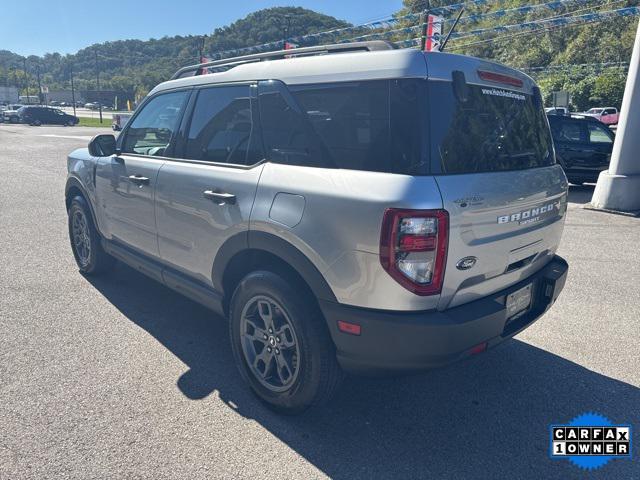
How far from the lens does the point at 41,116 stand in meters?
41.7

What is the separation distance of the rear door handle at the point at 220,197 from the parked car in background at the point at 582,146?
9.87m

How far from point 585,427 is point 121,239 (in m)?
3.78

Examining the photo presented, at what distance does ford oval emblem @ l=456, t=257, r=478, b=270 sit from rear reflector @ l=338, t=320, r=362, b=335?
1.85ft

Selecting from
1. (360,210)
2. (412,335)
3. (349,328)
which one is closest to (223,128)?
(360,210)

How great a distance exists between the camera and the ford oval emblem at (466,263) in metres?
2.27

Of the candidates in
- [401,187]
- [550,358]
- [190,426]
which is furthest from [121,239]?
[550,358]

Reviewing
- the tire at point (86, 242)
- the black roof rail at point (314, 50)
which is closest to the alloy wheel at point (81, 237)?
the tire at point (86, 242)

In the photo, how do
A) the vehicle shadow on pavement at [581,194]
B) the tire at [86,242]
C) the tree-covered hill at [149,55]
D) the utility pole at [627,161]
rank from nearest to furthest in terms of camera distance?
the tire at [86,242] < the utility pole at [627,161] < the vehicle shadow on pavement at [581,194] < the tree-covered hill at [149,55]

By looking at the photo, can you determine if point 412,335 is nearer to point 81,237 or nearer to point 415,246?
point 415,246

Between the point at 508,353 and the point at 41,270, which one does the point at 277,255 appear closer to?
the point at 508,353

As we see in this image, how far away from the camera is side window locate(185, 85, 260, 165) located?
295 cm

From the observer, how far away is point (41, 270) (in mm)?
5273

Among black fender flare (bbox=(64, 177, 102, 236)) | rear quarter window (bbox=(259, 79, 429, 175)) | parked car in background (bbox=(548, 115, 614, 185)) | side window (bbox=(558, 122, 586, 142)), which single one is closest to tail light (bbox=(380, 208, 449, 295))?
rear quarter window (bbox=(259, 79, 429, 175))

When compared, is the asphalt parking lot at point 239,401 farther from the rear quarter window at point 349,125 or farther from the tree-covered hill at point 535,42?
the tree-covered hill at point 535,42
